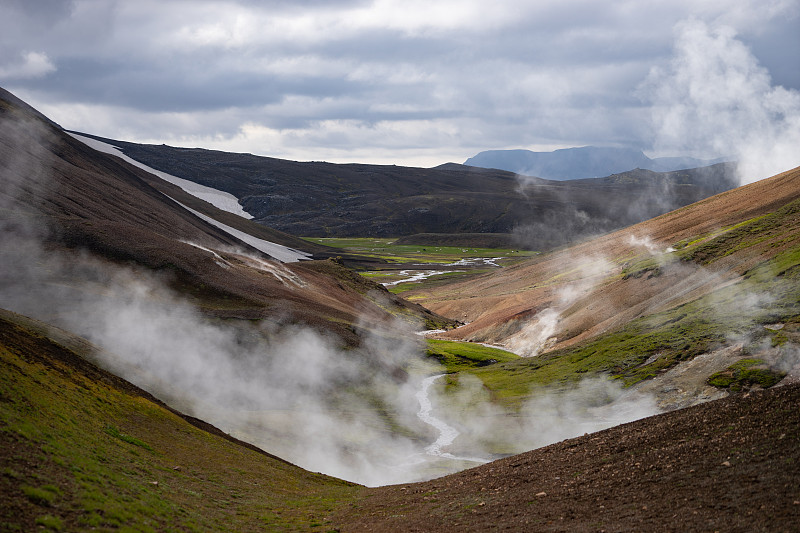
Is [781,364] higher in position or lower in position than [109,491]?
higher

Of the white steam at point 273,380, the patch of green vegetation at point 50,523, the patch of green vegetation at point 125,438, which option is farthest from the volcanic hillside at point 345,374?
the patch of green vegetation at point 125,438

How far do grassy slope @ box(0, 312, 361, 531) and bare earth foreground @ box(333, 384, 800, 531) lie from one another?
5.10 metres

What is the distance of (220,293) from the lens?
76.8 meters

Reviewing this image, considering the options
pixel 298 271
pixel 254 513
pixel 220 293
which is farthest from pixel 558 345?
pixel 254 513

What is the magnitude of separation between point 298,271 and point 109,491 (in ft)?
329

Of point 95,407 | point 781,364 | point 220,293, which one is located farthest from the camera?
point 220,293

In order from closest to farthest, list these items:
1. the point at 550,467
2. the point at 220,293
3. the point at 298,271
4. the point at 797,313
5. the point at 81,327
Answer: the point at 550,467
the point at 797,313
the point at 81,327
the point at 220,293
the point at 298,271

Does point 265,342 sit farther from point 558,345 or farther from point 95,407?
point 558,345

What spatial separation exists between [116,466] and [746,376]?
151 ft

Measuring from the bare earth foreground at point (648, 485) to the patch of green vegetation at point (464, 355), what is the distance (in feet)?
177

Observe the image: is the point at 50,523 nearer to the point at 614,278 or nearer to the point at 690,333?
the point at 690,333

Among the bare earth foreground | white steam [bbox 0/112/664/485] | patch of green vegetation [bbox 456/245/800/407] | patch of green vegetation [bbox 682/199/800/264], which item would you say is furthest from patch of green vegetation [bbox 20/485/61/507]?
patch of green vegetation [bbox 682/199/800/264]

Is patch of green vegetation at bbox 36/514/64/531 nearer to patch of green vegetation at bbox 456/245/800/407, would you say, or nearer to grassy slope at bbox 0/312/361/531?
grassy slope at bbox 0/312/361/531

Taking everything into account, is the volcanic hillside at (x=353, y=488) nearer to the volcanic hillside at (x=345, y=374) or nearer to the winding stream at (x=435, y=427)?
the volcanic hillside at (x=345, y=374)
